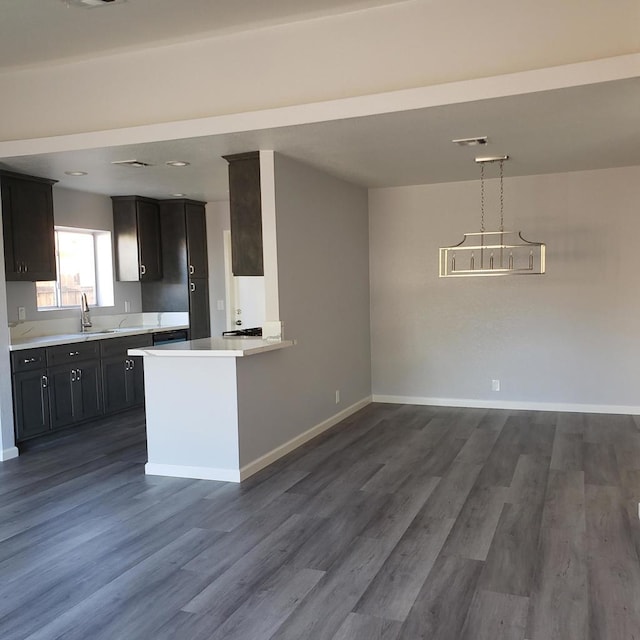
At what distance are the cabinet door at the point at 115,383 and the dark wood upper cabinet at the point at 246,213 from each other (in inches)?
88.1

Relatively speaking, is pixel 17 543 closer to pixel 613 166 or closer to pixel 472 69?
pixel 472 69

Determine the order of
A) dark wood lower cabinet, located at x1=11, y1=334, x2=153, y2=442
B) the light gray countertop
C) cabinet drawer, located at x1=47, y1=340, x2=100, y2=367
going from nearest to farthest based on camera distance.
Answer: the light gray countertop
dark wood lower cabinet, located at x1=11, y1=334, x2=153, y2=442
cabinet drawer, located at x1=47, y1=340, x2=100, y2=367

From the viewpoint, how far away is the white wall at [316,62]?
3.40 m

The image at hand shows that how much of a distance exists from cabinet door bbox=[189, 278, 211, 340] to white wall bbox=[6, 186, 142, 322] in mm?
651

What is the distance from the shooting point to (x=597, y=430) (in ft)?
18.0

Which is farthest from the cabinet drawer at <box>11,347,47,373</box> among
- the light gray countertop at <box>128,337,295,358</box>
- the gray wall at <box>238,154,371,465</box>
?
the gray wall at <box>238,154,371,465</box>

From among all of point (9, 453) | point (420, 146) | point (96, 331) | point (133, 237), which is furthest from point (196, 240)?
point (420, 146)

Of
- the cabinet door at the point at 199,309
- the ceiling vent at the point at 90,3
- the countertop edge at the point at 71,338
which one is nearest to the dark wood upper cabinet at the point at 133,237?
the cabinet door at the point at 199,309

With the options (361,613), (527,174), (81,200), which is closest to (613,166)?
(527,174)

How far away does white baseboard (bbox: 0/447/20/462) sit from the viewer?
16.6ft

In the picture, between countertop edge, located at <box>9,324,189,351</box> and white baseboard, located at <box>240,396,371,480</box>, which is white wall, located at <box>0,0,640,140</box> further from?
white baseboard, located at <box>240,396,371,480</box>

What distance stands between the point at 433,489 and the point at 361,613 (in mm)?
1632

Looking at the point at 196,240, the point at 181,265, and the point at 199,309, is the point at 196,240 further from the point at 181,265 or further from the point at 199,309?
the point at 199,309

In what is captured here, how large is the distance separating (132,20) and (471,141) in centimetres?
241
